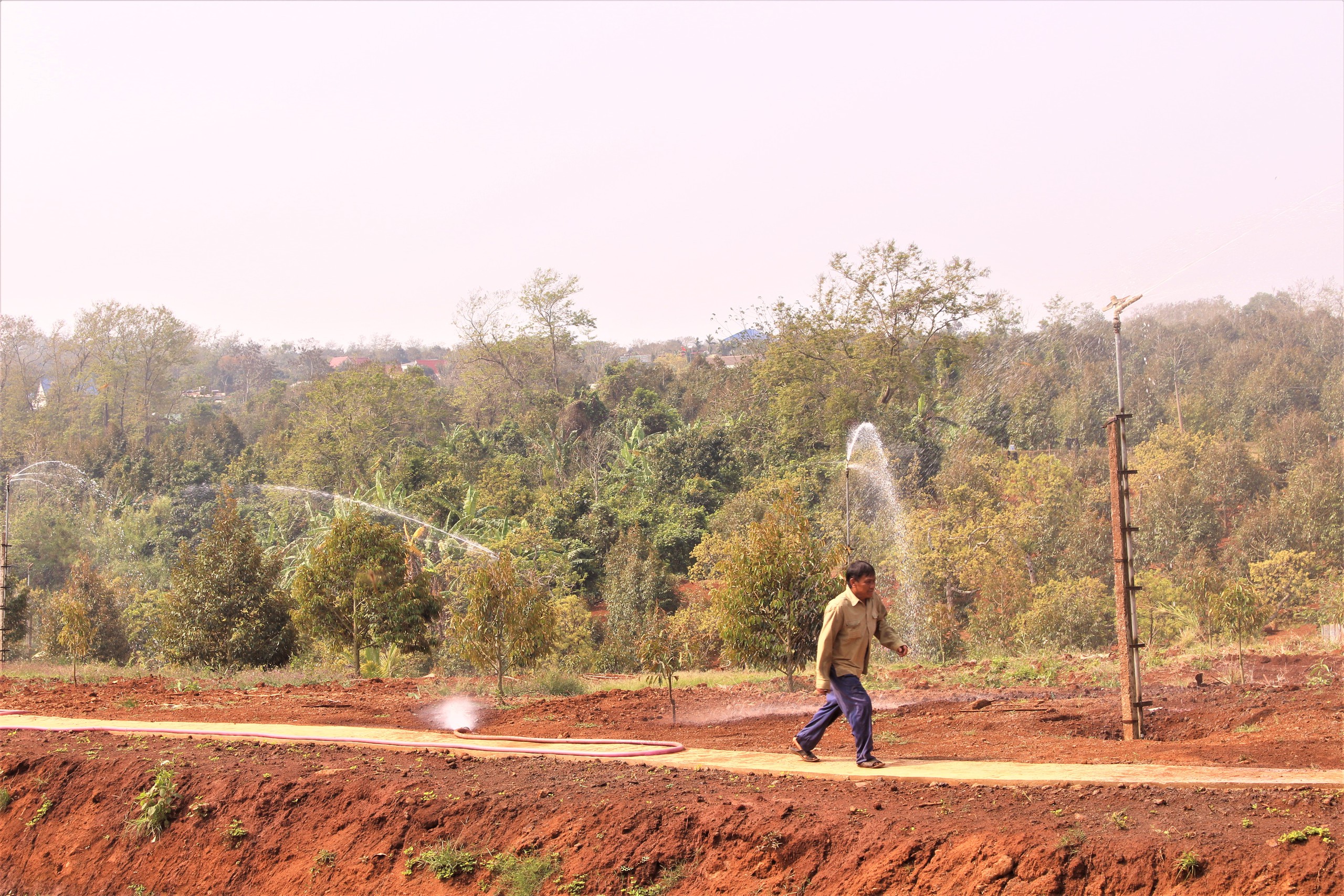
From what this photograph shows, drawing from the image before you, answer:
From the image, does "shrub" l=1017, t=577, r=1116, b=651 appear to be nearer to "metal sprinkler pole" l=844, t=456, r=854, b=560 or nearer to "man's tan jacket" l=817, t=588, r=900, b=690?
"metal sprinkler pole" l=844, t=456, r=854, b=560

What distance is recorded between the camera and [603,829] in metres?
6.76

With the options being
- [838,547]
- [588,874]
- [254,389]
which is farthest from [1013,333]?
[254,389]

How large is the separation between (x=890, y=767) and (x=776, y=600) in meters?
7.26

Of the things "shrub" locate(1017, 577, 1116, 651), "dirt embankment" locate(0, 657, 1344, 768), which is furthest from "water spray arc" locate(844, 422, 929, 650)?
"dirt embankment" locate(0, 657, 1344, 768)

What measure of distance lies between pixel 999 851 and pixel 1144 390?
40.0 meters

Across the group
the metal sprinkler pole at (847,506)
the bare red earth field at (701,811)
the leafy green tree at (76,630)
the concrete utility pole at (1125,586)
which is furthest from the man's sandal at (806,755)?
the leafy green tree at (76,630)

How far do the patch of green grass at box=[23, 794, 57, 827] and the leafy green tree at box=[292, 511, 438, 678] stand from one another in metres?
9.98

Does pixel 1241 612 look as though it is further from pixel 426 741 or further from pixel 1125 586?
pixel 426 741

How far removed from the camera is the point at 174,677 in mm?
17469

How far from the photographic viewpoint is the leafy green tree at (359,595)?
19.5 meters

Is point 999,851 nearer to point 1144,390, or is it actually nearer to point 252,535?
point 252,535

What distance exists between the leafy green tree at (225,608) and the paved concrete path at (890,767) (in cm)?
1008

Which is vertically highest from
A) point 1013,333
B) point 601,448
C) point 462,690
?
point 1013,333

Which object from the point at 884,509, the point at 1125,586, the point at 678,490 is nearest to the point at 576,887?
the point at 1125,586
